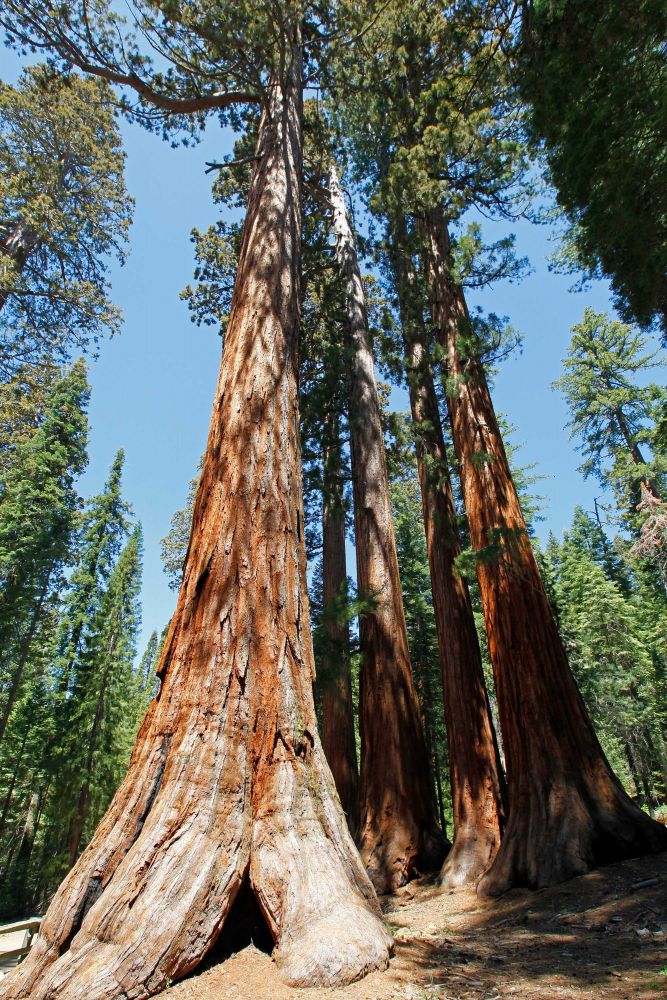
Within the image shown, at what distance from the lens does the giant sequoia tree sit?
4168 mm

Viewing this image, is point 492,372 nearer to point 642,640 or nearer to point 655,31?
point 655,31

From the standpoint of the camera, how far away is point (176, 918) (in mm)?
1948

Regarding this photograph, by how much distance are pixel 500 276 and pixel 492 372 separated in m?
1.53

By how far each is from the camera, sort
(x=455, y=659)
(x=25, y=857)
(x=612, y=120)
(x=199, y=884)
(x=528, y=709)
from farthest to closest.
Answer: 1. (x=25, y=857)
2. (x=455, y=659)
3. (x=612, y=120)
4. (x=528, y=709)
5. (x=199, y=884)

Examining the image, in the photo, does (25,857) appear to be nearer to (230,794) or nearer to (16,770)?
(16,770)

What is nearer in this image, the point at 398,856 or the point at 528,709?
the point at 528,709

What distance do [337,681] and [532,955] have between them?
17.4 ft

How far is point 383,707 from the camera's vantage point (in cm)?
675

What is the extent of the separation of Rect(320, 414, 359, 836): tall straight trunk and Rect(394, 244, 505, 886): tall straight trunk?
150 centimetres

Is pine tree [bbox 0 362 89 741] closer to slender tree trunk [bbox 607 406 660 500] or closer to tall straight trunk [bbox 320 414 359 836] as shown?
tall straight trunk [bbox 320 414 359 836]

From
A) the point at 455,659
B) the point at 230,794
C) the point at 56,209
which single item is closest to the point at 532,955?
the point at 230,794

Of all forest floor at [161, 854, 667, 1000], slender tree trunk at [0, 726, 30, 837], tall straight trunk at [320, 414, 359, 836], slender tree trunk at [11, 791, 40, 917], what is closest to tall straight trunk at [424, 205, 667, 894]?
forest floor at [161, 854, 667, 1000]

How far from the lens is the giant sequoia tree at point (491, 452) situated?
417cm

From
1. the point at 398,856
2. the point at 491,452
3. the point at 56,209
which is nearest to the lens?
the point at 398,856
